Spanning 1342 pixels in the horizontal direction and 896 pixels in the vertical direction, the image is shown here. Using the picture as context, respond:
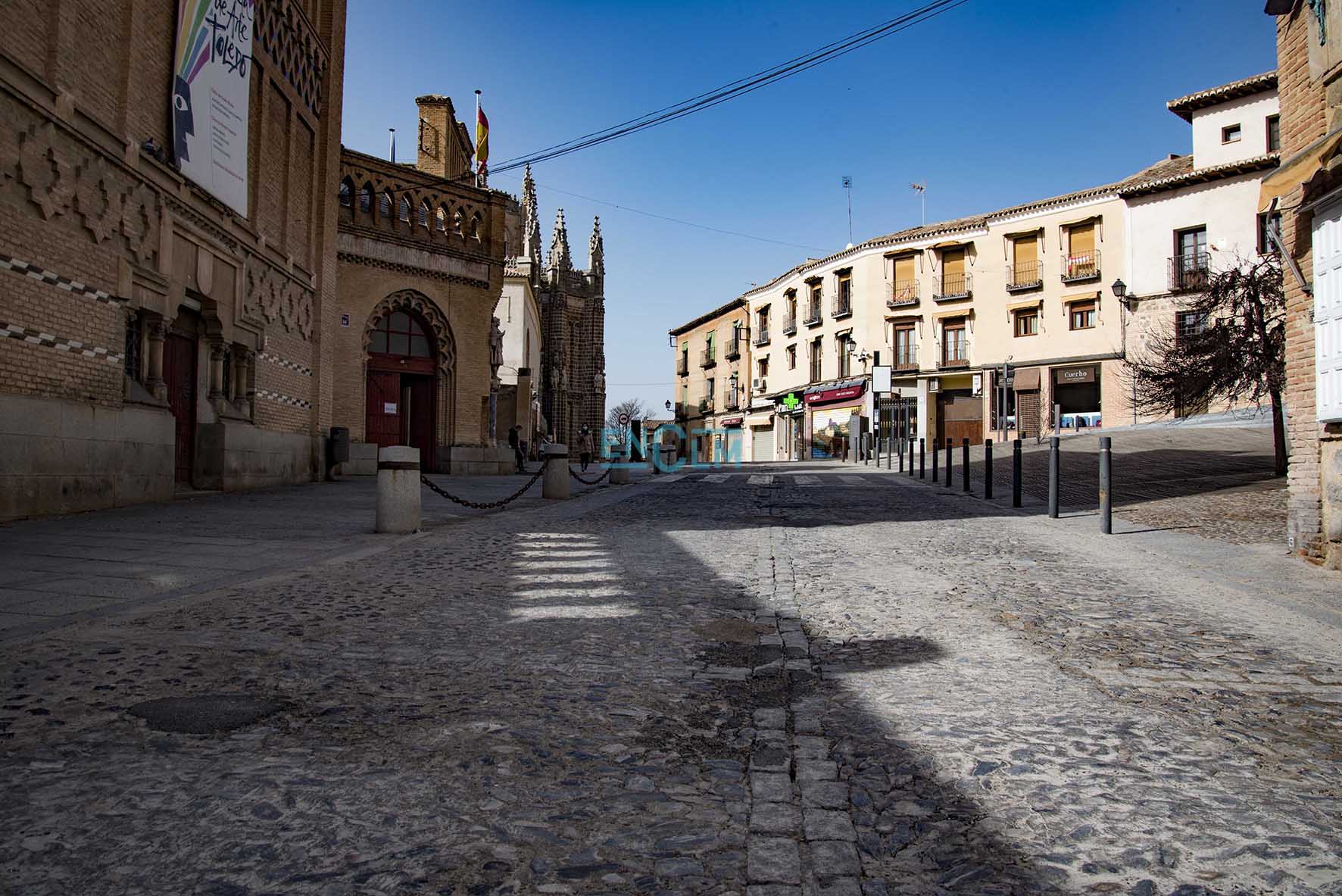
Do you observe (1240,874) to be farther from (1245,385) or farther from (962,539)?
(1245,385)

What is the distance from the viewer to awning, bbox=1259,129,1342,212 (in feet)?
18.0

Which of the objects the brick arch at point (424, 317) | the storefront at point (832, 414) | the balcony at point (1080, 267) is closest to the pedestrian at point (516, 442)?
the brick arch at point (424, 317)

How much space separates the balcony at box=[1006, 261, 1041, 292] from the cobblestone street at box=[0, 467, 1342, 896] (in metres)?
33.4

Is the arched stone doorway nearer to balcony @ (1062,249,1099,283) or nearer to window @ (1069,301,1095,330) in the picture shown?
balcony @ (1062,249,1099,283)

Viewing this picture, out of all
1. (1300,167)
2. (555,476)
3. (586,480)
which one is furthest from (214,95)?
(1300,167)

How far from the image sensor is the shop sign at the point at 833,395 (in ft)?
134

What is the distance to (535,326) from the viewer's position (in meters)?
43.7

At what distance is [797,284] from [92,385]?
4109 cm

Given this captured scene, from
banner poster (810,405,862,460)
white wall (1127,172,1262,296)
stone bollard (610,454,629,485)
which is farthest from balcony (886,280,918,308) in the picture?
stone bollard (610,454,629,485)

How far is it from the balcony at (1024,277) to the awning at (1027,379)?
3445 mm

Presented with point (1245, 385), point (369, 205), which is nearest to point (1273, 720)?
point (1245, 385)

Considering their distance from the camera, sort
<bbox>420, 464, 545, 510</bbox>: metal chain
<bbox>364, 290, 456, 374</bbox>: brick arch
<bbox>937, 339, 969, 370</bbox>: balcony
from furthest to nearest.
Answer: <bbox>937, 339, 969, 370</bbox>: balcony < <bbox>364, 290, 456, 374</bbox>: brick arch < <bbox>420, 464, 545, 510</bbox>: metal chain

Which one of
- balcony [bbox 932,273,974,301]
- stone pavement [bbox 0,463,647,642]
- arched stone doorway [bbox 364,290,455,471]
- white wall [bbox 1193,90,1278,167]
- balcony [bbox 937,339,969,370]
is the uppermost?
white wall [bbox 1193,90,1278,167]

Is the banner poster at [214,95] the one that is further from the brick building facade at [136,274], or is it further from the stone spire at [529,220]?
the stone spire at [529,220]
